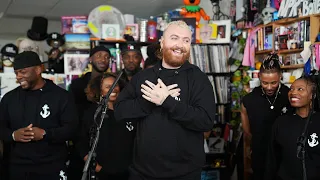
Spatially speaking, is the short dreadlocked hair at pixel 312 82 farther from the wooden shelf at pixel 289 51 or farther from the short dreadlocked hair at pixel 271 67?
the wooden shelf at pixel 289 51

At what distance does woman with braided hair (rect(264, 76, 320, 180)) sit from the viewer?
242 centimetres

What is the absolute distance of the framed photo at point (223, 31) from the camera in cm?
490

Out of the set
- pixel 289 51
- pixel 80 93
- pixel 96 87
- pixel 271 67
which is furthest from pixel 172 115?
pixel 289 51

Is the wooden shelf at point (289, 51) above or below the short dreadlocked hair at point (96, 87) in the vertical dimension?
above

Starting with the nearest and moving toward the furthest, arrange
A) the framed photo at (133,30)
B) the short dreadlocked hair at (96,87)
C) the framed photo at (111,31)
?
the short dreadlocked hair at (96,87), the framed photo at (111,31), the framed photo at (133,30)

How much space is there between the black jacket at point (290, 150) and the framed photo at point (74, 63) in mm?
2532

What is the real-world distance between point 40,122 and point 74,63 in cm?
201

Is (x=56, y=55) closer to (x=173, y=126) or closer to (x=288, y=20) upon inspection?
(x=288, y=20)

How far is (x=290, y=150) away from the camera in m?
2.51

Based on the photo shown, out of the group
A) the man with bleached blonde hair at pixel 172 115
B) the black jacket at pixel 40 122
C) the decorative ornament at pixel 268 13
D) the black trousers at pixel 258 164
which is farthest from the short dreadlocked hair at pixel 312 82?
the decorative ornament at pixel 268 13

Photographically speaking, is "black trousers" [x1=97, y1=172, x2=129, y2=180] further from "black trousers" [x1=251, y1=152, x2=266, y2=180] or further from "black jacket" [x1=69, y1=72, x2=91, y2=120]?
"black trousers" [x1=251, y1=152, x2=266, y2=180]

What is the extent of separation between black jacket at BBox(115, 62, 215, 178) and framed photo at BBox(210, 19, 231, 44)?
122 inches

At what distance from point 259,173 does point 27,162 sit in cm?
176

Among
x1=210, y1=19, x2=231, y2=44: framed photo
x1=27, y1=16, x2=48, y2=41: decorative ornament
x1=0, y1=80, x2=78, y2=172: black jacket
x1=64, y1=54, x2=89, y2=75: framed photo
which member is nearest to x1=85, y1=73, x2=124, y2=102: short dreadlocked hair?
A: x1=0, y1=80, x2=78, y2=172: black jacket
